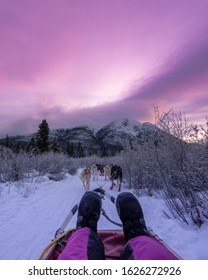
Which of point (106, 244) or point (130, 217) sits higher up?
point (130, 217)

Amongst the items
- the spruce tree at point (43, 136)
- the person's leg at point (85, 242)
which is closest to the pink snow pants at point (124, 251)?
the person's leg at point (85, 242)

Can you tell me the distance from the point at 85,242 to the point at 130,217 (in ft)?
3.02

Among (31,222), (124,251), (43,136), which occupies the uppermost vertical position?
(43,136)

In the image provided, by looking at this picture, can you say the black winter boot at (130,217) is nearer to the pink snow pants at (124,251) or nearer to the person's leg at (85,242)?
the person's leg at (85,242)

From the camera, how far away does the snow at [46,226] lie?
11.3 ft

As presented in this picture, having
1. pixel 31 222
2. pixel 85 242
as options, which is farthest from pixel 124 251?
pixel 31 222

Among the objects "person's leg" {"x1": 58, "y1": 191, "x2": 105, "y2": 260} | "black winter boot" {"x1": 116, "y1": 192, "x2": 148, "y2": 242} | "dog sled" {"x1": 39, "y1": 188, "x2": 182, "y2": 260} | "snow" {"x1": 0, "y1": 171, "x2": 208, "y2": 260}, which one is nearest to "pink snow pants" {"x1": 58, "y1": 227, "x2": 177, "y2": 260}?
"person's leg" {"x1": 58, "y1": 191, "x2": 105, "y2": 260}

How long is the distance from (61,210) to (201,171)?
3.64 meters

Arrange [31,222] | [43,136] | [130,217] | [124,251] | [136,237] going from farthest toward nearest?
[43,136] → [31,222] → [130,217] → [136,237] → [124,251]

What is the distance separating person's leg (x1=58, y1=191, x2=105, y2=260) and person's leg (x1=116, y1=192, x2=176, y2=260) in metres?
0.26

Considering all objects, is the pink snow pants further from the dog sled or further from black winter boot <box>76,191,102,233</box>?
black winter boot <box>76,191,102,233</box>

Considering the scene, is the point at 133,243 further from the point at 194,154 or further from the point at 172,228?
the point at 194,154

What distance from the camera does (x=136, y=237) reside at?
2303 millimetres

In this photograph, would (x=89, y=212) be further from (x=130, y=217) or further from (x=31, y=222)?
(x=31, y=222)
